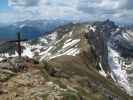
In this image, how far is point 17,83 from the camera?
97.5 metres

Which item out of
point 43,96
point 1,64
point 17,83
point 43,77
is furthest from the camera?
point 1,64

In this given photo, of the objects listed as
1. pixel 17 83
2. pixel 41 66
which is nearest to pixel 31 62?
pixel 41 66

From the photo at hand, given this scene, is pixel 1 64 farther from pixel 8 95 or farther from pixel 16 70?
pixel 8 95

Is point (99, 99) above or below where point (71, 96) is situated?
below

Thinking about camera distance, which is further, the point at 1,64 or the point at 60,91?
the point at 1,64

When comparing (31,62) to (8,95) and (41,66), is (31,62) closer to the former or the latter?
(41,66)

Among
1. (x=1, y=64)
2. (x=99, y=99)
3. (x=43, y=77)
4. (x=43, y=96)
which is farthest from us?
(x=99, y=99)

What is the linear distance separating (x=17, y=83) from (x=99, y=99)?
37.9 m

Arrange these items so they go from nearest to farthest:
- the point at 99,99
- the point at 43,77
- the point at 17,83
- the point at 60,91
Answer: the point at 60,91, the point at 17,83, the point at 43,77, the point at 99,99

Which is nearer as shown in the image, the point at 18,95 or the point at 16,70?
the point at 18,95

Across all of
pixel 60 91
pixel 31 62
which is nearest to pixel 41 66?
pixel 31 62

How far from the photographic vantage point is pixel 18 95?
86.1 meters

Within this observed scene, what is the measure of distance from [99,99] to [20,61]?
3335 centimetres

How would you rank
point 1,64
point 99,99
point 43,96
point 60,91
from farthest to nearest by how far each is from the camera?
point 99,99
point 1,64
point 60,91
point 43,96
